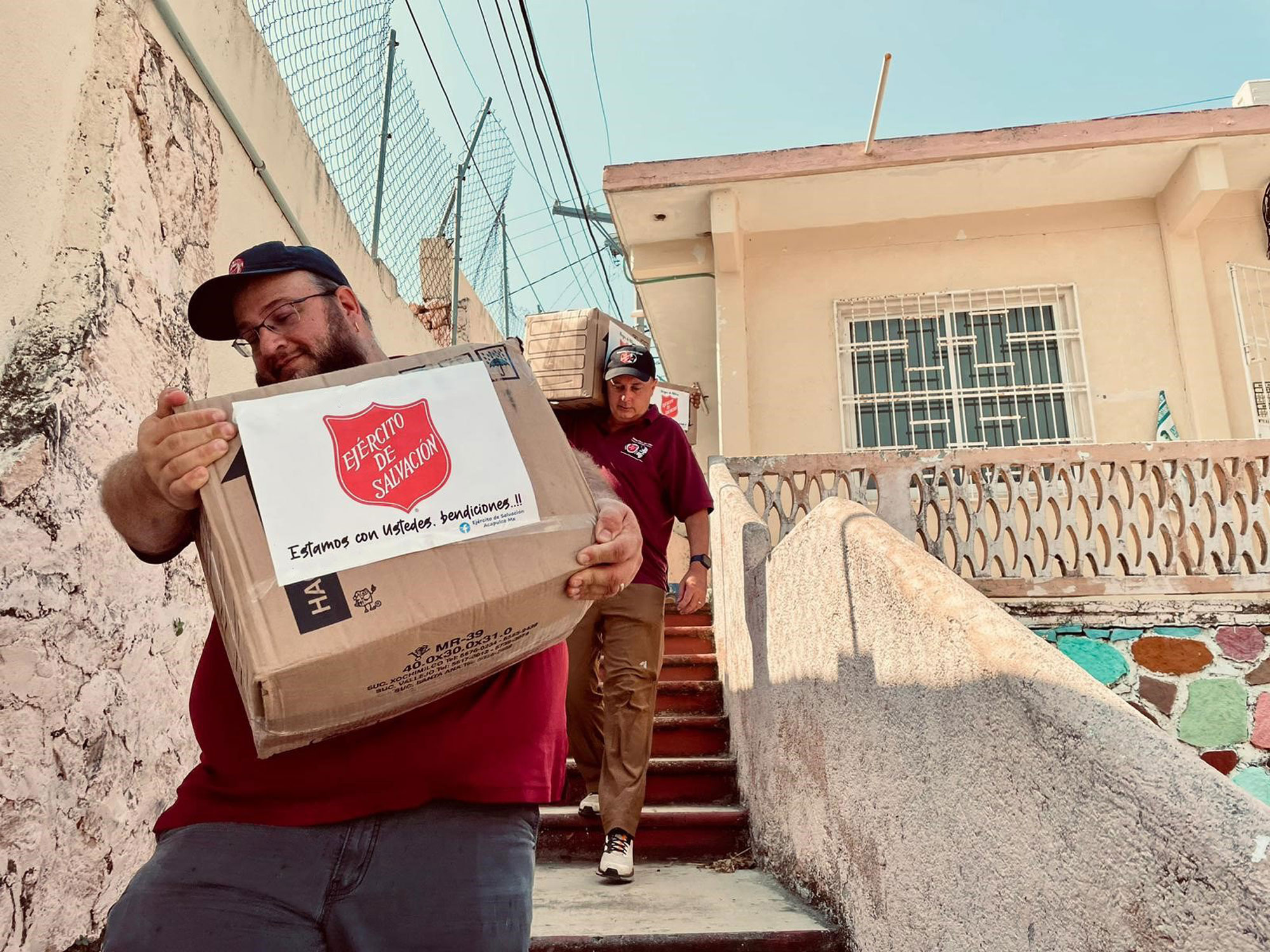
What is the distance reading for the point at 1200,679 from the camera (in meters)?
5.41

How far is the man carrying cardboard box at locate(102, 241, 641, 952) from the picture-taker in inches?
46.8

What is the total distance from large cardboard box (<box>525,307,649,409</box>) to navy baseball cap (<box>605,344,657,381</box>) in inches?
12.7

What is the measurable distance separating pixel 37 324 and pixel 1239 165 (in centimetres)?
907

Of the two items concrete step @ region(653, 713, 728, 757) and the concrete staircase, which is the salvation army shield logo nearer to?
the concrete staircase

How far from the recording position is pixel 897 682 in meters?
2.21

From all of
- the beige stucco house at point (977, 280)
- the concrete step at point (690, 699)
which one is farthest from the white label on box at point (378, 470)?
the beige stucco house at point (977, 280)

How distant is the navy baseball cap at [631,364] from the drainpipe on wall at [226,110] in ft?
4.57

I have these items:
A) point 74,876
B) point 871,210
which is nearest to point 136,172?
point 74,876

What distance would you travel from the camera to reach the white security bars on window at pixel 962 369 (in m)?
8.45

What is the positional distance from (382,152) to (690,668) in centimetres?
331

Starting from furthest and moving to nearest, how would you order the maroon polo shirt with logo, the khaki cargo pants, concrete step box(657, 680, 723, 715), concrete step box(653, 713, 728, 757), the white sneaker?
concrete step box(657, 680, 723, 715) < concrete step box(653, 713, 728, 757) < the maroon polo shirt with logo < the khaki cargo pants < the white sneaker

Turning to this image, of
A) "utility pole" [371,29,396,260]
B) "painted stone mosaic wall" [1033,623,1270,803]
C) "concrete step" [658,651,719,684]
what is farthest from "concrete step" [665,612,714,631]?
"utility pole" [371,29,396,260]

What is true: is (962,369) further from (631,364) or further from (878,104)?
(631,364)

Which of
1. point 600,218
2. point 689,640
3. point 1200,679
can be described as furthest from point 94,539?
point 600,218
